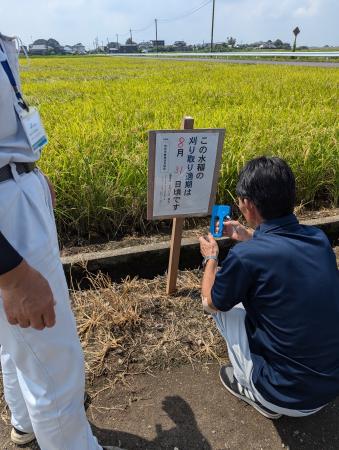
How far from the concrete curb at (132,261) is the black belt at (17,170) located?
4.55 ft

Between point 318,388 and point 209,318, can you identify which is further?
point 209,318

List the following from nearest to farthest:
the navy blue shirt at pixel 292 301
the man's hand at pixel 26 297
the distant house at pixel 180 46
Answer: the man's hand at pixel 26 297
the navy blue shirt at pixel 292 301
the distant house at pixel 180 46

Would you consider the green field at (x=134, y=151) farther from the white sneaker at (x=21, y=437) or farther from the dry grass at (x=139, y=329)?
the white sneaker at (x=21, y=437)

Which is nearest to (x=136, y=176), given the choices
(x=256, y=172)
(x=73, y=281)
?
(x=73, y=281)

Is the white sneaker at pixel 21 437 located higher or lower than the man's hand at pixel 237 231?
lower

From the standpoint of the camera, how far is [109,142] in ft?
11.3

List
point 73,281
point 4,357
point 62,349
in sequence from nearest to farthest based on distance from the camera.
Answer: point 62,349 < point 4,357 < point 73,281

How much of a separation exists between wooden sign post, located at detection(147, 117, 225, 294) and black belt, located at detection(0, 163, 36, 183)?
0.83 meters

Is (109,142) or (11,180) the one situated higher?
(11,180)

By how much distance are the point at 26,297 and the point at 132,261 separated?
1622 millimetres

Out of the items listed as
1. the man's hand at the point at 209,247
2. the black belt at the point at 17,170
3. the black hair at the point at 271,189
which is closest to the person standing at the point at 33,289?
the black belt at the point at 17,170

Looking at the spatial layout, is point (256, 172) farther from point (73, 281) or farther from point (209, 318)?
point (73, 281)

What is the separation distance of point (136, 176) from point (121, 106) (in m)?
2.80

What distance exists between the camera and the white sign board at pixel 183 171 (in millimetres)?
1964
